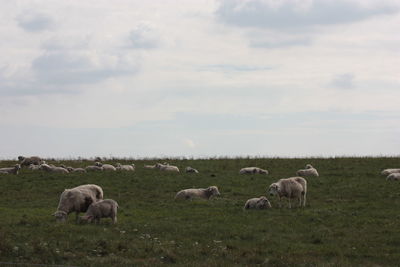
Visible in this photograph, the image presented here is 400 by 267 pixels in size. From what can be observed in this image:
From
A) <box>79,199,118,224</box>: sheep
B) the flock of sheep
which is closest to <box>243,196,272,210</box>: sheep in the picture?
the flock of sheep

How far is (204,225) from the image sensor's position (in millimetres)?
20047

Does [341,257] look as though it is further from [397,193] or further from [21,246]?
[397,193]

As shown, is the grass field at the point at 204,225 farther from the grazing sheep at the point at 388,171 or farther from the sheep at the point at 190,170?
the sheep at the point at 190,170

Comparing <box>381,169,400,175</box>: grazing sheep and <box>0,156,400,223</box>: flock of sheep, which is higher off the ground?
<box>381,169,400,175</box>: grazing sheep

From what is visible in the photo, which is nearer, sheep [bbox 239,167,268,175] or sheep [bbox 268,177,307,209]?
sheep [bbox 268,177,307,209]

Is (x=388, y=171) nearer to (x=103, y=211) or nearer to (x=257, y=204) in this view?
(x=257, y=204)

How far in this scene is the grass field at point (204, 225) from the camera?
15.7 m

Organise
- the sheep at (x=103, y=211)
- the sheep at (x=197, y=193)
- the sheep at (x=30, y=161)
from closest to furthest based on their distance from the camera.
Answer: the sheep at (x=103, y=211), the sheep at (x=197, y=193), the sheep at (x=30, y=161)

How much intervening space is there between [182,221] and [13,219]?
5.52 meters

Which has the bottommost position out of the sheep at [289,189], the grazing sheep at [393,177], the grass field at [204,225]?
the grass field at [204,225]

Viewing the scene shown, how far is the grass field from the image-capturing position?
51.6 ft

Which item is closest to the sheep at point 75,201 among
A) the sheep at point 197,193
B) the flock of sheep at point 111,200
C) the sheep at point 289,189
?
the flock of sheep at point 111,200

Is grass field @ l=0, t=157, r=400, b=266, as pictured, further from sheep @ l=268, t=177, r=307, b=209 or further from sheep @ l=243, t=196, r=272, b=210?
sheep @ l=268, t=177, r=307, b=209

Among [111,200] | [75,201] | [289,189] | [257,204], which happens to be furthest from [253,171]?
[111,200]
